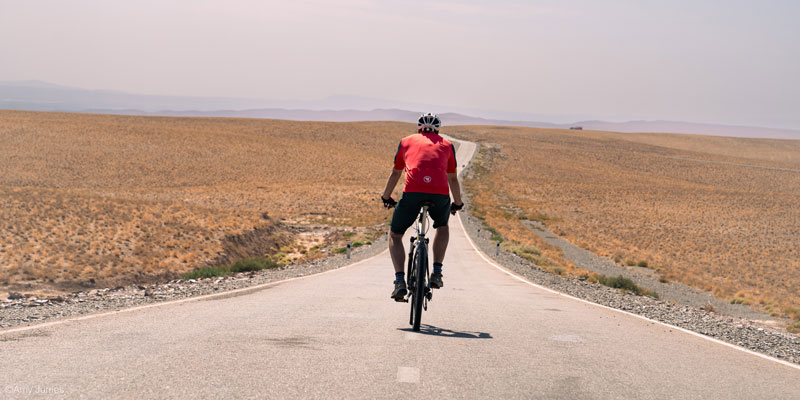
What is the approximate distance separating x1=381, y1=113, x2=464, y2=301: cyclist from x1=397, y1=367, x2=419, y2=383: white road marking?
68.6 inches

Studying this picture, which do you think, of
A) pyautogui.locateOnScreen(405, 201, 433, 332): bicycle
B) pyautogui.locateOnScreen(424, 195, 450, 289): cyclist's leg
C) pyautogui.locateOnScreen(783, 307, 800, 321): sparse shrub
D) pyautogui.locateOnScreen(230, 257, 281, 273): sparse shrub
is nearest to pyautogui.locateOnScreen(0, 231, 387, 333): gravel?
pyautogui.locateOnScreen(230, 257, 281, 273): sparse shrub

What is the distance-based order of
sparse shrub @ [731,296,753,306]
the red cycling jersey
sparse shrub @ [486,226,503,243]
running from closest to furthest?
1. the red cycling jersey
2. sparse shrub @ [731,296,753,306]
3. sparse shrub @ [486,226,503,243]

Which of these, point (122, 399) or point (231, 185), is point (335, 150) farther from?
point (122, 399)

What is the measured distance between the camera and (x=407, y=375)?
16.7 ft

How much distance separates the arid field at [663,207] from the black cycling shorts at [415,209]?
55.3ft

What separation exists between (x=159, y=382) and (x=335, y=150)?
92.8 meters

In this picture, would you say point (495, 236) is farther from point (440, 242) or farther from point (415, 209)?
point (415, 209)

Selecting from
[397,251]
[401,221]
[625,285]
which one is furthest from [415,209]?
[625,285]

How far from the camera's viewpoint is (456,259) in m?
21.9

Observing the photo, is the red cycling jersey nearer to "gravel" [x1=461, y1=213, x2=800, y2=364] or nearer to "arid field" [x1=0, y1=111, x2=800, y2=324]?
"gravel" [x1=461, y1=213, x2=800, y2=364]

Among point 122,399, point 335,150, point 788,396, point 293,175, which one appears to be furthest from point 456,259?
point 335,150

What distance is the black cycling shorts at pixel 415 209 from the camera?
22.7 feet

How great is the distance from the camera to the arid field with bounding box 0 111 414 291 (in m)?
19.1

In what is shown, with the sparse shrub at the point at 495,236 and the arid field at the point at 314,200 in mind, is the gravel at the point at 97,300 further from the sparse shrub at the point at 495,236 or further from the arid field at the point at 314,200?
the sparse shrub at the point at 495,236
